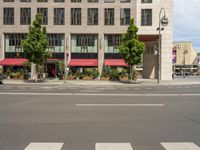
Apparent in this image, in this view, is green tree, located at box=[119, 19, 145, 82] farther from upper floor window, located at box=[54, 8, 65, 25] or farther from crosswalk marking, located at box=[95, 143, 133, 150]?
crosswalk marking, located at box=[95, 143, 133, 150]

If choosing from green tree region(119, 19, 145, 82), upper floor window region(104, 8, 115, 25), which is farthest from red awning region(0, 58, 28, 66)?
green tree region(119, 19, 145, 82)

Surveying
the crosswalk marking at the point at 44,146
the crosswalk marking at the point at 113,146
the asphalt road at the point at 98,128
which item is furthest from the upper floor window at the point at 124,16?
the crosswalk marking at the point at 44,146

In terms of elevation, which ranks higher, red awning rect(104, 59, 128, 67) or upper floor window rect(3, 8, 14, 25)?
upper floor window rect(3, 8, 14, 25)

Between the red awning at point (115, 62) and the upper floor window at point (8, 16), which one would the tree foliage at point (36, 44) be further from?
the upper floor window at point (8, 16)

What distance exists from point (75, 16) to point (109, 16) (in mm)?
5287

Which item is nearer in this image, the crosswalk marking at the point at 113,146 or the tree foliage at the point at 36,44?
the crosswalk marking at the point at 113,146

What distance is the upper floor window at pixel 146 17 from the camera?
5297cm

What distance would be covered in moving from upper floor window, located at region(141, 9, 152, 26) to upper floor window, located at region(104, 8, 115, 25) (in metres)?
4.78

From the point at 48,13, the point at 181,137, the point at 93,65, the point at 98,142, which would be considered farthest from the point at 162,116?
the point at 48,13

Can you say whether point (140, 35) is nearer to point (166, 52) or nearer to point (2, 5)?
point (166, 52)

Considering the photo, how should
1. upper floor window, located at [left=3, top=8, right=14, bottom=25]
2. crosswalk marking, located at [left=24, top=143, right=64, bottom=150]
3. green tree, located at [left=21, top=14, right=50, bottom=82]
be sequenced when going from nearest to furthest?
crosswalk marking, located at [left=24, top=143, right=64, bottom=150] < green tree, located at [left=21, top=14, right=50, bottom=82] < upper floor window, located at [left=3, top=8, right=14, bottom=25]

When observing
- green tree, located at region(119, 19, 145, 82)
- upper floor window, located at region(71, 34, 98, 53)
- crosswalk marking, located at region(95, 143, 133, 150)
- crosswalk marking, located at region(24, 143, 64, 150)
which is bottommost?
crosswalk marking, located at region(24, 143, 64, 150)

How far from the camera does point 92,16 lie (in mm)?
52562

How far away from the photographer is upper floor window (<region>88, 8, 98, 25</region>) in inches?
2069
